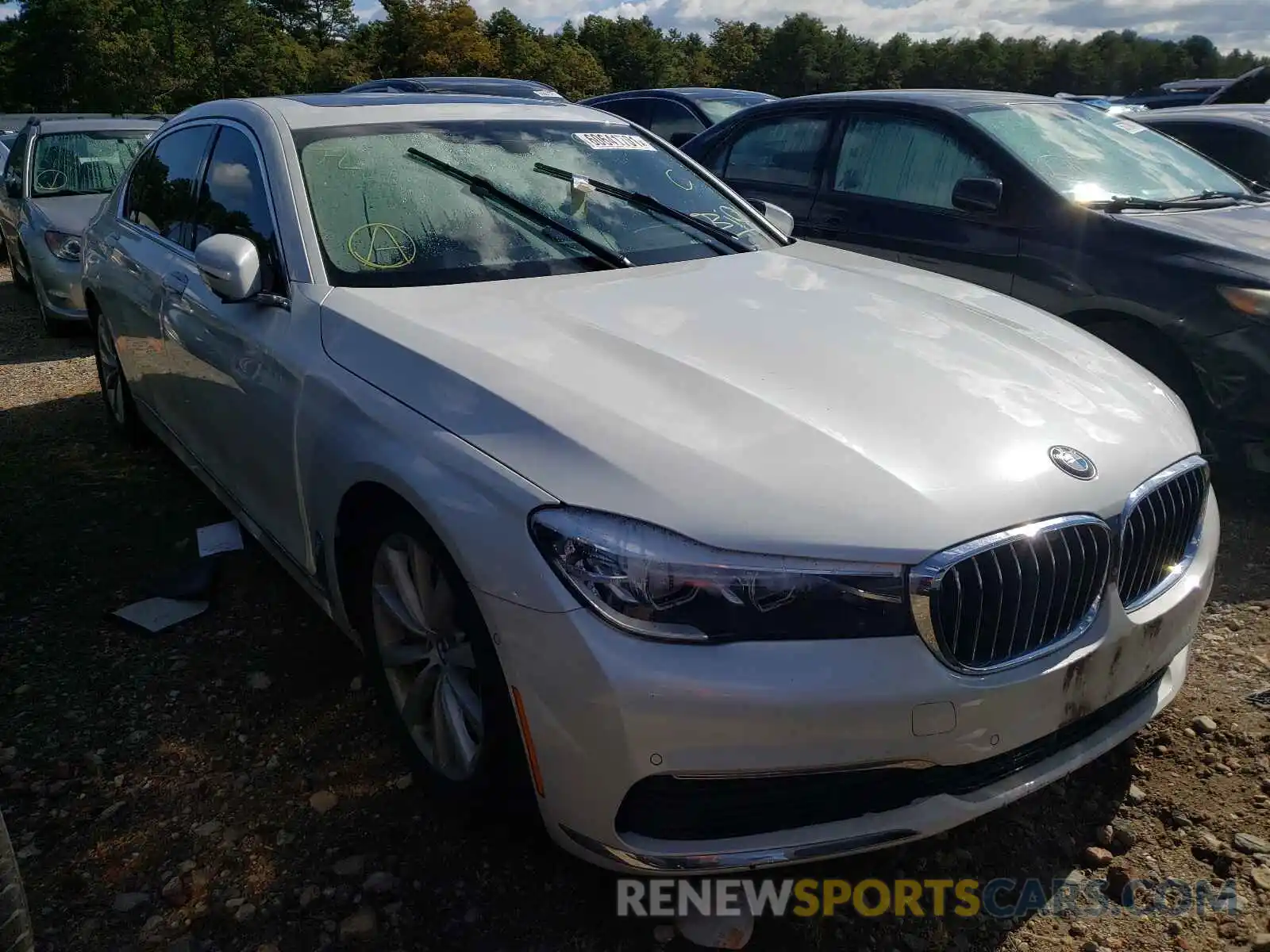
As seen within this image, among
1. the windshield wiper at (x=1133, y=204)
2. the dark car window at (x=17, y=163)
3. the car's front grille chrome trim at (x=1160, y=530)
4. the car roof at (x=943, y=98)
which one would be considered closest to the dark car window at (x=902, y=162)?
the car roof at (x=943, y=98)

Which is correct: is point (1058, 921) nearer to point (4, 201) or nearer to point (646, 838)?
point (646, 838)

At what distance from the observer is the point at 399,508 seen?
230 centimetres

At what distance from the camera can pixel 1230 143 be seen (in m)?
6.70

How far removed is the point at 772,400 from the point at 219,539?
2.79 meters

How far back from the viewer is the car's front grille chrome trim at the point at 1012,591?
71.7 inches

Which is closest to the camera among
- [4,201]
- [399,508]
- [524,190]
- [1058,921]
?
[1058,921]

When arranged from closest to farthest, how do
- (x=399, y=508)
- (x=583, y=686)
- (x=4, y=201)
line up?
(x=583, y=686) < (x=399, y=508) < (x=4, y=201)

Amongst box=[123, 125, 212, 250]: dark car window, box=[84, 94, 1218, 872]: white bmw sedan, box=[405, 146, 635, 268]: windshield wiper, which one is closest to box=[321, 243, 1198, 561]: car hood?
box=[84, 94, 1218, 872]: white bmw sedan

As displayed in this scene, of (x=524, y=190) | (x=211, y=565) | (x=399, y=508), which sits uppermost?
(x=524, y=190)

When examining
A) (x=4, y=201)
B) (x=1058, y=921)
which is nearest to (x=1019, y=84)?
(x=4, y=201)

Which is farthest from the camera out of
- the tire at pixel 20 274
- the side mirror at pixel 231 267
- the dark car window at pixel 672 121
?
the dark car window at pixel 672 121

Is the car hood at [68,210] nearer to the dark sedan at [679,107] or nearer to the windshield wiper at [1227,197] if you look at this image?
the dark sedan at [679,107]

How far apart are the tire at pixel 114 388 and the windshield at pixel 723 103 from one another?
21.4ft

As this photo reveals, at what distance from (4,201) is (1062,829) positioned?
1038cm
